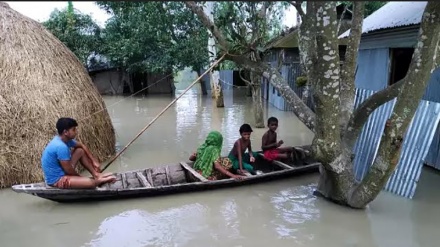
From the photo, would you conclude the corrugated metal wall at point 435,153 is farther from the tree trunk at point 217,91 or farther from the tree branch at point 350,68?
the tree trunk at point 217,91

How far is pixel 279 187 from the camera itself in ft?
21.3

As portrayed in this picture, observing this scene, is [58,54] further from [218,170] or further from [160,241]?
[160,241]

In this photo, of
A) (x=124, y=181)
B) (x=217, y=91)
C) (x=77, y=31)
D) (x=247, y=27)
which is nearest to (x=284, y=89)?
(x=124, y=181)

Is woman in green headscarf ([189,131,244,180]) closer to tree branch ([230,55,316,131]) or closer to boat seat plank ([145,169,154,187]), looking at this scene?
boat seat plank ([145,169,154,187])

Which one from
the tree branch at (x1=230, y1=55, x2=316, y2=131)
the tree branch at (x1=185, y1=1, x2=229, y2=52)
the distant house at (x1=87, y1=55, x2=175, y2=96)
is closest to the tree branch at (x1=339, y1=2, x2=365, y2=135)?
the tree branch at (x1=230, y1=55, x2=316, y2=131)

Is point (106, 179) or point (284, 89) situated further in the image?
point (284, 89)

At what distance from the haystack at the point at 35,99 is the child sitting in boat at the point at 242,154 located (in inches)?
112

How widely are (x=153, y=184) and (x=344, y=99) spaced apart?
318 cm

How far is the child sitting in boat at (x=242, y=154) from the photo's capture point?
21.4 feet

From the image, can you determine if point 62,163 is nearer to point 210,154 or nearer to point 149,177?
point 149,177

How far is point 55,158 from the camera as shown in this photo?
5230mm

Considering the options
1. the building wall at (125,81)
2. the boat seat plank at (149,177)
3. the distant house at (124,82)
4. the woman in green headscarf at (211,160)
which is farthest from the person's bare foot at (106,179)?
the building wall at (125,81)

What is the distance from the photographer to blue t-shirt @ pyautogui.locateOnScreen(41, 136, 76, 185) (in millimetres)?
5207

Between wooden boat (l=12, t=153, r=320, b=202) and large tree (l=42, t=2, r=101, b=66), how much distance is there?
50.4 ft
